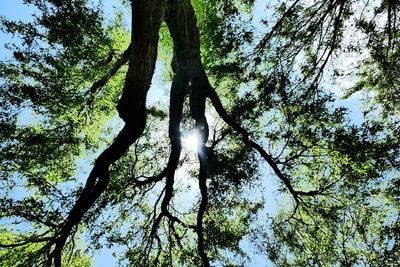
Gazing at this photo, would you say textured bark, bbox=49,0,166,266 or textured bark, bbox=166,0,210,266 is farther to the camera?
textured bark, bbox=166,0,210,266

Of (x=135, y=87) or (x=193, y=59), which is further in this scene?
(x=193, y=59)

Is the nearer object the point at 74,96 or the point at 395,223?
the point at 395,223

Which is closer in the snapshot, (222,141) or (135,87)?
(135,87)

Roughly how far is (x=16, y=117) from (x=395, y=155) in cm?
976

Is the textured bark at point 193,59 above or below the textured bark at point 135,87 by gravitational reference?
above

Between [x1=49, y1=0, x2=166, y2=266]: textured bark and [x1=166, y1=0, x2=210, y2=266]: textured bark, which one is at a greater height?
[x1=166, y1=0, x2=210, y2=266]: textured bark

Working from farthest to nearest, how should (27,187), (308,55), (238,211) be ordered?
(238,211)
(308,55)
(27,187)

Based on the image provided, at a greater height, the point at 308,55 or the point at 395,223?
the point at 308,55

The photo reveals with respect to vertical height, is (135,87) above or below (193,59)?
below

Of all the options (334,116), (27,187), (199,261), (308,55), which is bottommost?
(199,261)

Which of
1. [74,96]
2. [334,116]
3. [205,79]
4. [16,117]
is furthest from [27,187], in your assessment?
[334,116]

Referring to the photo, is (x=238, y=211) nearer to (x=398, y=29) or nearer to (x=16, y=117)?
(x=398, y=29)

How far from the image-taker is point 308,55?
675cm

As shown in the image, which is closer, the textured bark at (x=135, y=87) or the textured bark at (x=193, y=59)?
the textured bark at (x=135, y=87)
